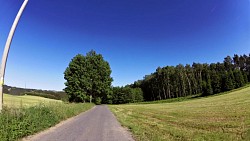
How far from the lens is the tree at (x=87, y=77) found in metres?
52.3

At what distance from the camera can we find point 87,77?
53906 mm

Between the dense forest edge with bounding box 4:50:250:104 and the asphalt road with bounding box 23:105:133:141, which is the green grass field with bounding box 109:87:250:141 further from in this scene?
the dense forest edge with bounding box 4:50:250:104

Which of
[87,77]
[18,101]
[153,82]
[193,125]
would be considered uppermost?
[153,82]

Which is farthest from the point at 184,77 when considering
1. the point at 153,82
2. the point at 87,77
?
the point at 87,77

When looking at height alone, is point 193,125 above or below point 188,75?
below

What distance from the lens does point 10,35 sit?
9.26m

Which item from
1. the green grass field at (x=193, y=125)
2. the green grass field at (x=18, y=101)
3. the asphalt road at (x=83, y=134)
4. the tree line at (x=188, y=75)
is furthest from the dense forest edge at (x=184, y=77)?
the asphalt road at (x=83, y=134)

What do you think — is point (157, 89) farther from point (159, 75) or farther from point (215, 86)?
point (215, 86)

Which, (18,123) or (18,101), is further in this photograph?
(18,101)

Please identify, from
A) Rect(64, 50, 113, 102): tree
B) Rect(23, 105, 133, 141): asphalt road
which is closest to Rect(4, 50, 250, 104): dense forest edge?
Rect(64, 50, 113, 102): tree

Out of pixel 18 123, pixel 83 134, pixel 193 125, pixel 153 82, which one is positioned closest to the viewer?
pixel 18 123

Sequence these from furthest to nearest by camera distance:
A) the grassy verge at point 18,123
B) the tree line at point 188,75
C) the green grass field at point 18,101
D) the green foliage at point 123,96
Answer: the green foliage at point 123,96
the tree line at point 188,75
the green grass field at point 18,101
the grassy verge at point 18,123

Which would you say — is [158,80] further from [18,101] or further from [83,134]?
[83,134]

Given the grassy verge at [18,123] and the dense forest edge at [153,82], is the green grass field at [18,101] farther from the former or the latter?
the dense forest edge at [153,82]
